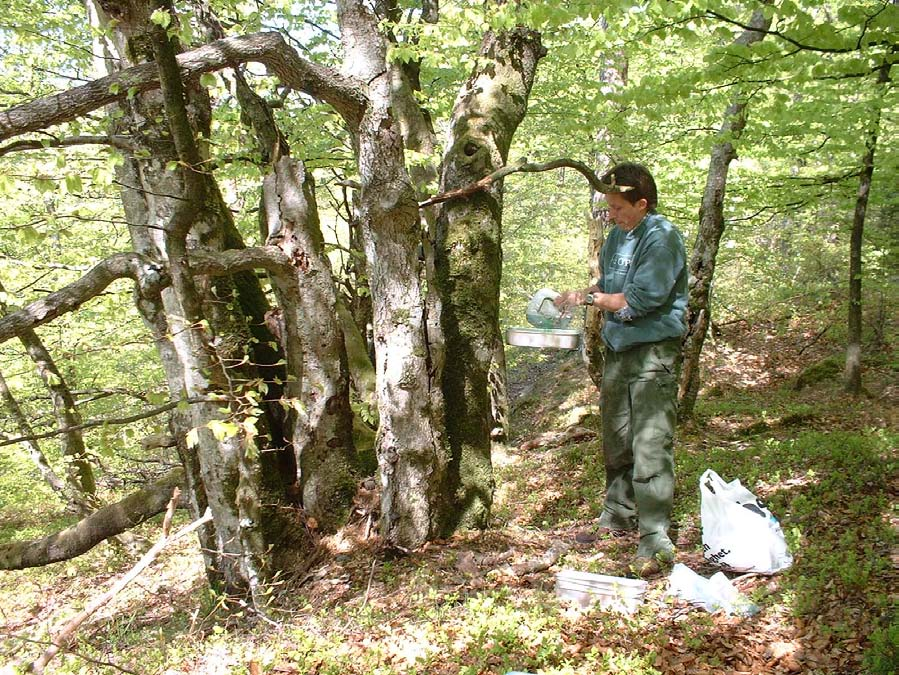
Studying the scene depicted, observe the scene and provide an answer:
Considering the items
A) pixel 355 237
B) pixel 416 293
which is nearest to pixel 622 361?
pixel 416 293

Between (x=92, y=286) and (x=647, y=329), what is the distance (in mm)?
3541

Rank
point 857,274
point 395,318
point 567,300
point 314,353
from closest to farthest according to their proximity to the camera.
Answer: point 567,300
point 395,318
point 314,353
point 857,274

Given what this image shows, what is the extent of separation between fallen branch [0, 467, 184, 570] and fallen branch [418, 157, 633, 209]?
342cm

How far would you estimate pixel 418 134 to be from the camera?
6996 millimetres

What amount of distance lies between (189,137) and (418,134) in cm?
416

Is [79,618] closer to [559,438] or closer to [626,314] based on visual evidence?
[626,314]

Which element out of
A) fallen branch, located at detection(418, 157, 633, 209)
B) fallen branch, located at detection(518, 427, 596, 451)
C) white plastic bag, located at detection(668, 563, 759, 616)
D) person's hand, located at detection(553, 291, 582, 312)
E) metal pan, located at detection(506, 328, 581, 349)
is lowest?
fallen branch, located at detection(518, 427, 596, 451)

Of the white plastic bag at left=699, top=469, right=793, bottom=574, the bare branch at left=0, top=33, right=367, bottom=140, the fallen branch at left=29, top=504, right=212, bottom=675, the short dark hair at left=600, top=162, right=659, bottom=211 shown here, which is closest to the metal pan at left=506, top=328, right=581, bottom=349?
the short dark hair at left=600, top=162, right=659, bottom=211

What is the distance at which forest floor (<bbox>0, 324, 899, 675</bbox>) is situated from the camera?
9.21 feet

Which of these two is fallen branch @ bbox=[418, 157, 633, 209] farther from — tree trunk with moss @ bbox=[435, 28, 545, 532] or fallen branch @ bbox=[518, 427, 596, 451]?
fallen branch @ bbox=[518, 427, 596, 451]

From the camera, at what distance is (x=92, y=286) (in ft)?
12.6

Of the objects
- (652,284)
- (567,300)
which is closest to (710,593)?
(652,284)

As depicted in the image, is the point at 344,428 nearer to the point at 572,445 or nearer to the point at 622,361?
the point at 622,361

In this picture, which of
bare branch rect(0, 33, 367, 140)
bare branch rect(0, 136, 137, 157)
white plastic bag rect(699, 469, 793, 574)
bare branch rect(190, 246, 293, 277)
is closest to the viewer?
bare branch rect(0, 136, 137, 157)
